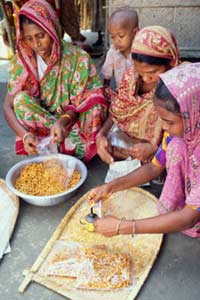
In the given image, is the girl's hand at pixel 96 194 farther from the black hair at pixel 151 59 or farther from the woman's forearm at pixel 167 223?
the black hair at pixel 151 59

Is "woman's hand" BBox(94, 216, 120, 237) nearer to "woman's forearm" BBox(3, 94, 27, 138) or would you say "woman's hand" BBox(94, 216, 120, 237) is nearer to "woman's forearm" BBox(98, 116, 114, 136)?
"woman's forearm" BBox(98, 116, 114, 136)

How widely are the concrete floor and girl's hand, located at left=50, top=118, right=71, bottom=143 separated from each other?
384 mm

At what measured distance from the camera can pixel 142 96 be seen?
2.27 meters

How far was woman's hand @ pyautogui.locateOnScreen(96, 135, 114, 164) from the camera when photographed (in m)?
2.26

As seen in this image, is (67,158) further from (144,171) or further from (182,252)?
(182,252)

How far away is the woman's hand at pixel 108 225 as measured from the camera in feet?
5.23

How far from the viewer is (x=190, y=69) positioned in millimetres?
1483

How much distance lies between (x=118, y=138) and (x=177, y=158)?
0.81m

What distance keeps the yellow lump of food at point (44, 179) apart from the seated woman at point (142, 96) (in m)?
0.28

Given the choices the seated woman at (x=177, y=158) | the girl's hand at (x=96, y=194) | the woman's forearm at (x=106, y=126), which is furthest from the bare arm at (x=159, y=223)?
the woman's forearm at (x=106, y=126)

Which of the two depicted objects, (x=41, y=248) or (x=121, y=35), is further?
(x=121, y=35)

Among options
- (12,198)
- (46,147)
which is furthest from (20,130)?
(12,198)

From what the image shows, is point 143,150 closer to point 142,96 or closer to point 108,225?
point 142,96

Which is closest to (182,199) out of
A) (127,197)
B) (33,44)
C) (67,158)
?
(127,197)
